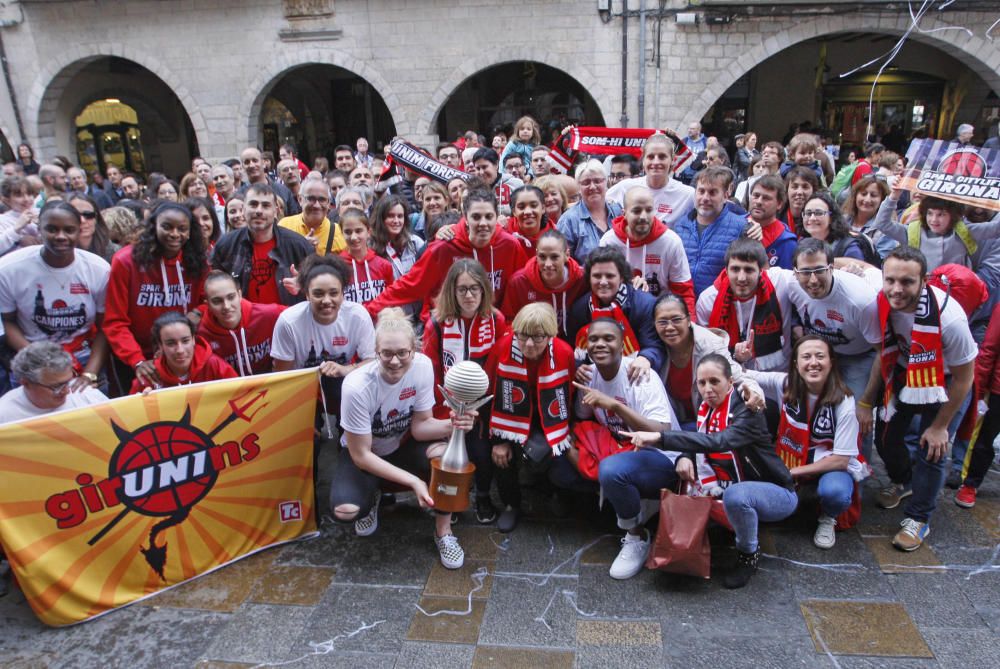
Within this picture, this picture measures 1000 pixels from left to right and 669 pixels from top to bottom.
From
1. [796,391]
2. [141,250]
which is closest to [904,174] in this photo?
[796,391]

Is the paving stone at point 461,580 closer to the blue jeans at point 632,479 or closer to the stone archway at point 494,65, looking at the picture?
the blue jeans at point 632,479

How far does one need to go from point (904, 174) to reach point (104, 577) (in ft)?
17.9

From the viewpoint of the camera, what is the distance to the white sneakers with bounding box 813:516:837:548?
3.65 metres

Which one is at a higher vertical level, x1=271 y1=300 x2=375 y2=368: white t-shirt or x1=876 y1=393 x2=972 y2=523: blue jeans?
x1=271 y1=300 x2=375 y2=368: white t-shirt

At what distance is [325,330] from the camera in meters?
4.06

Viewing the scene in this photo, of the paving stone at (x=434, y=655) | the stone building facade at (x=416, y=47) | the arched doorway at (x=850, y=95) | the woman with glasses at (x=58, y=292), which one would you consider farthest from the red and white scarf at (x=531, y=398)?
the arched doorway at (x=850, y=95)

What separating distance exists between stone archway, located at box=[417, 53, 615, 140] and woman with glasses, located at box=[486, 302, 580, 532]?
33.2ft

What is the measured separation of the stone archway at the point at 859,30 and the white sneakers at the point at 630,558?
10953 millimetres

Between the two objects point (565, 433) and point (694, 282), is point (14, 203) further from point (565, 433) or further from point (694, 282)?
point (694, 282)

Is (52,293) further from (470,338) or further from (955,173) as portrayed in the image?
A: (955,173)

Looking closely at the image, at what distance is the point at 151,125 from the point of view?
18.6m

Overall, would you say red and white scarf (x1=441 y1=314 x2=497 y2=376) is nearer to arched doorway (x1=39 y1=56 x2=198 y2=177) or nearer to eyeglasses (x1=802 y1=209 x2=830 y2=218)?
eyeglasses (x1=802 y1=209 x2=830 y2=218)

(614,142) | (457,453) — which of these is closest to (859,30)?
(614,142)

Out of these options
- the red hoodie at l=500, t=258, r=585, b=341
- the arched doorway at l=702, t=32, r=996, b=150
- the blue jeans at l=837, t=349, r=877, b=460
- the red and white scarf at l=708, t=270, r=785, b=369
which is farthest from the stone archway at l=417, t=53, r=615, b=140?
the blue jeans at l=837, t=349, r=877, b=460
